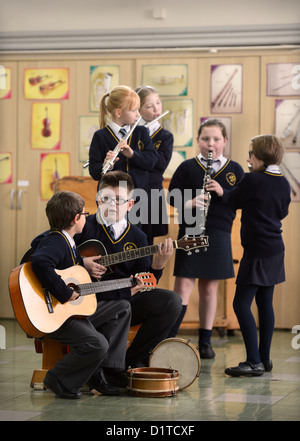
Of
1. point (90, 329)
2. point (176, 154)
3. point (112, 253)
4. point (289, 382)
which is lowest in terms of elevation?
point (289, 382)

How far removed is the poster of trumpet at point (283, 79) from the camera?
528 cm

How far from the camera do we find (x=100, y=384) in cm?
305

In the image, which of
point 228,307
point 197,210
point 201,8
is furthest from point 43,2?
point 228,307

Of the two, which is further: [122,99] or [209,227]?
[209,227]

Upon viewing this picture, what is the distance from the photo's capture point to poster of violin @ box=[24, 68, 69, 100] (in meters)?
5.57

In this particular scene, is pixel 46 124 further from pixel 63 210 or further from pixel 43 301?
pixel 43 301

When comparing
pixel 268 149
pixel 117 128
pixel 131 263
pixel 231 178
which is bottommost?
pixel 131 263

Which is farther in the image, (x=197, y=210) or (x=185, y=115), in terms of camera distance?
(x=185, y=115)

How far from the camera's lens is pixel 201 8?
17.3 feet

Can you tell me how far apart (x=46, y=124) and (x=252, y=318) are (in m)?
2.70

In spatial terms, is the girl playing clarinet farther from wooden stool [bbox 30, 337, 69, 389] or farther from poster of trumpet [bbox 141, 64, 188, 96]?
poster of trumpet [bbox 141, 64, 188, 96]

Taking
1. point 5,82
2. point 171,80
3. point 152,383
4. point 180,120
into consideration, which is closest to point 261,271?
point 152,383
